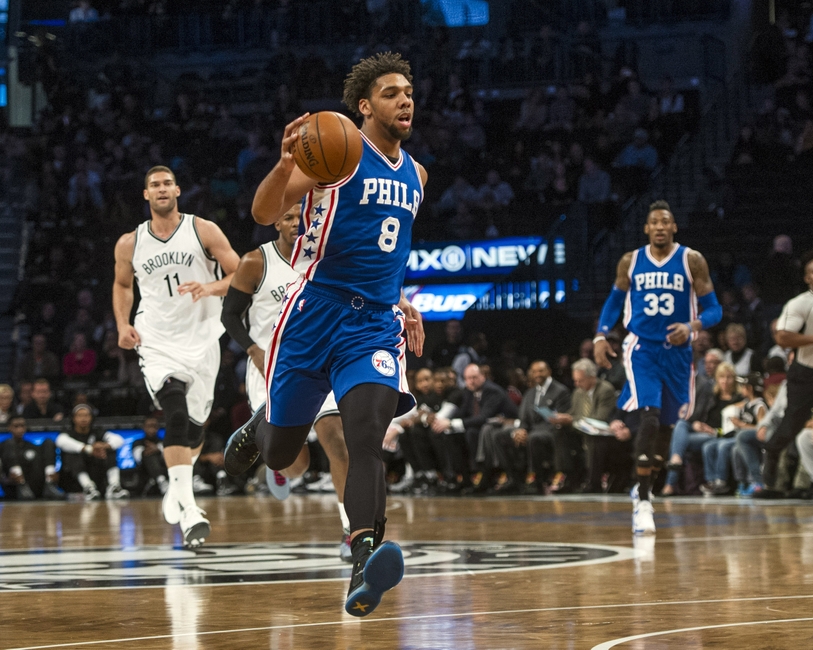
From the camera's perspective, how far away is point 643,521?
26.5ft

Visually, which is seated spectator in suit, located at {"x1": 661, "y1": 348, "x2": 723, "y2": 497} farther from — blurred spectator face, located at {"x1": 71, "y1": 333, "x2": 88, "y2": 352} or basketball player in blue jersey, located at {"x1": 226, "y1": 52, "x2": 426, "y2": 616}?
blurred spectator face, located at {"x1": 71, "y1": 333, "x2": 88, "y2": 352}

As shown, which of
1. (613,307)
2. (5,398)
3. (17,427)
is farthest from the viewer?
(5,398)

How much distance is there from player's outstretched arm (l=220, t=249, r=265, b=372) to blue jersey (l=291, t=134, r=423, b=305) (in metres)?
2.52

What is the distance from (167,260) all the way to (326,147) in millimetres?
4025

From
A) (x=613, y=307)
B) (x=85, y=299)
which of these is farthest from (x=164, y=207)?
(x=85, y=299)

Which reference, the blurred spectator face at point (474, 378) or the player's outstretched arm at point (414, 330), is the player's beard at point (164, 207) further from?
the blurred spectator face at point (474, 378)

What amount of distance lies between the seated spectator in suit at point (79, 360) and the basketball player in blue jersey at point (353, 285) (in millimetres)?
13942

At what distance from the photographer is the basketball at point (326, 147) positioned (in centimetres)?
415

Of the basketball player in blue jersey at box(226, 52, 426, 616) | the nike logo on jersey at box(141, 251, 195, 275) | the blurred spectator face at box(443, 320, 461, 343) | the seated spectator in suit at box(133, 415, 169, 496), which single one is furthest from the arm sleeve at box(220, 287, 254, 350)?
the blurred spectator face at box(443, 320, 461, 343)

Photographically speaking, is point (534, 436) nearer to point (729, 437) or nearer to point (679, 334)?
point (729, 437)

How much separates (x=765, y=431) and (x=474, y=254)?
22.6ft

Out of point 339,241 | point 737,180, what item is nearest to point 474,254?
point 737,180

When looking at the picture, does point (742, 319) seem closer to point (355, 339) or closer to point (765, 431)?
point (765, 431)

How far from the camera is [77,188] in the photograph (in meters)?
21.5
